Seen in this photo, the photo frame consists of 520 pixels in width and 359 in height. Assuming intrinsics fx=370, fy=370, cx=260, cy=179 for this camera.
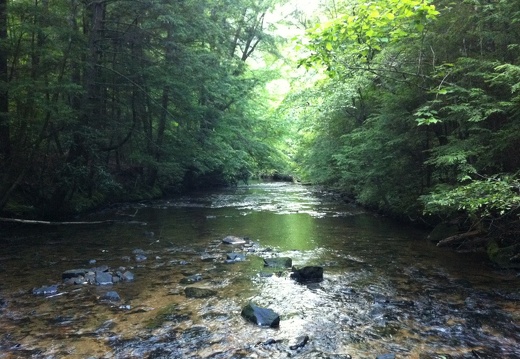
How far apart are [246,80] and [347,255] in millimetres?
16919

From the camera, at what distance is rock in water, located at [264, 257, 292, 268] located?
7.94m

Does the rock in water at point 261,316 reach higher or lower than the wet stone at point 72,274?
lower

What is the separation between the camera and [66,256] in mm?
8445

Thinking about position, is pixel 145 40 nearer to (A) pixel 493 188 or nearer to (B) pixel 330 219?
(B) pixel 330 219

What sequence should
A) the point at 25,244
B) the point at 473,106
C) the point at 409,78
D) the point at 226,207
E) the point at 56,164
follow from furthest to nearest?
the point at 226,207
the point at 56,164
the point at 409,78
the point at 25,244
the point at 473,106

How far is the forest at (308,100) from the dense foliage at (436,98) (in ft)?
0.16

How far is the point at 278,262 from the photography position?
802 centimetres

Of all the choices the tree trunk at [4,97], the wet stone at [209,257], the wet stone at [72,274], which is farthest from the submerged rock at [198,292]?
the tree trunk at [4,97]

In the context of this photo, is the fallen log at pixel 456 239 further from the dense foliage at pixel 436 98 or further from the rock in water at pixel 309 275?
the rock in water at pixel 309 275

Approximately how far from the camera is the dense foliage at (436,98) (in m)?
5.95

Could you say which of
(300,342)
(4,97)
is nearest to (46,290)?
(300,342)

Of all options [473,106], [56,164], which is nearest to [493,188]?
[473,106]

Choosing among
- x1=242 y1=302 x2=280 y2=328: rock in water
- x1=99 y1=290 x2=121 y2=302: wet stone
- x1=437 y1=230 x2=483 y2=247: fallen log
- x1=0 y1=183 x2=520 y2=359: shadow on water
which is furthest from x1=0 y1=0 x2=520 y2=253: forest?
x1=99 y1=290 x2=121 y2=302: wet stone

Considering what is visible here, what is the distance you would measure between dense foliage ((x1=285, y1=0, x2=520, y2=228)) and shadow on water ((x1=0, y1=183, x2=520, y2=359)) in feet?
5.01
